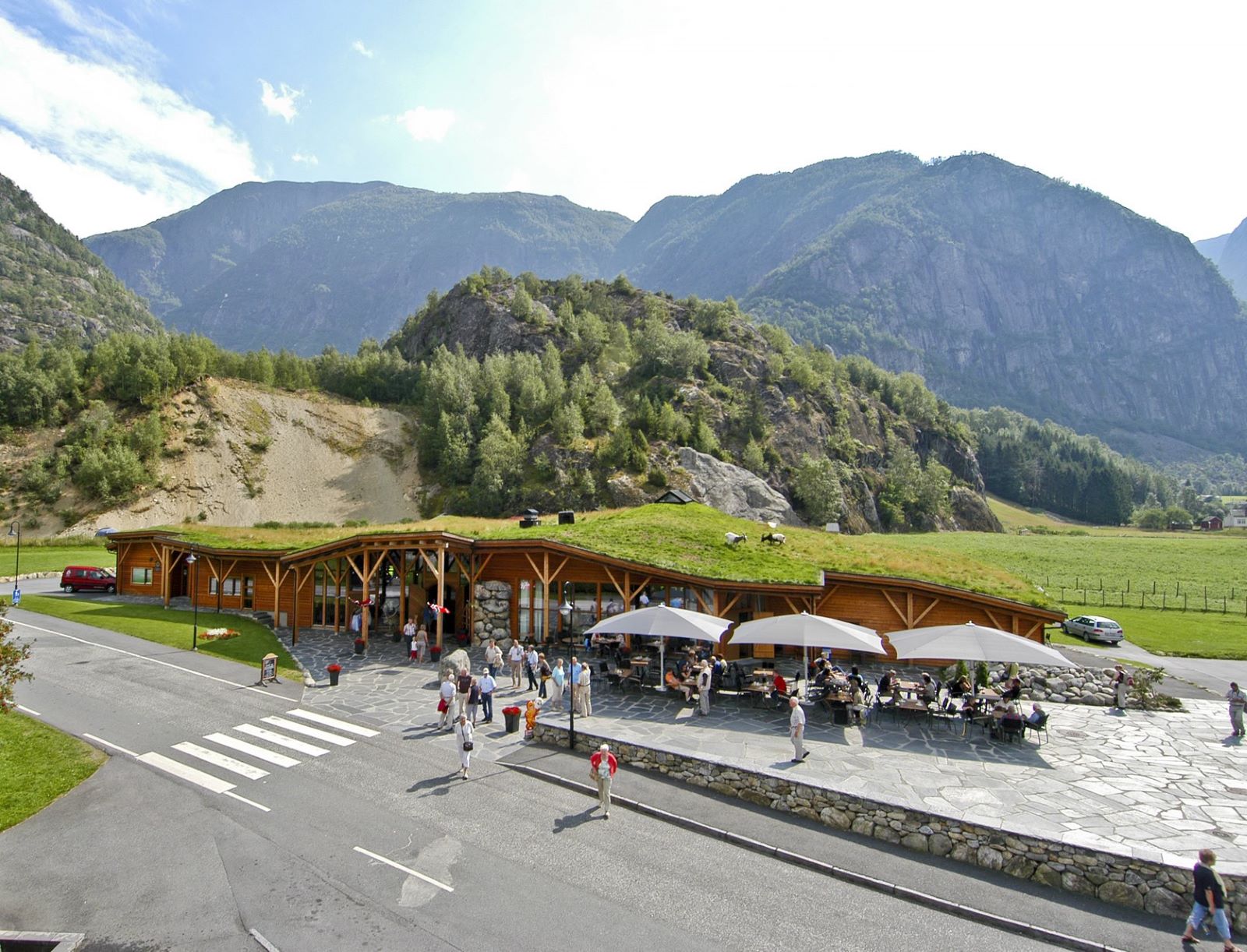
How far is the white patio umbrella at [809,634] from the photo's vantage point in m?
17.2

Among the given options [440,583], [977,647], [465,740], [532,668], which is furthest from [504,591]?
[977,647]

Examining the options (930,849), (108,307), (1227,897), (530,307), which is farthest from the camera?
(108,307)

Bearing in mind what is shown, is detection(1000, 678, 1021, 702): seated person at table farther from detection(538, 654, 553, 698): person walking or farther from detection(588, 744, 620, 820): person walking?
detection(538, 654, 553, 698): person walking

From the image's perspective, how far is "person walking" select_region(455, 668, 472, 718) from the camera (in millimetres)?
17109

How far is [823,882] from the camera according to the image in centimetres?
1069

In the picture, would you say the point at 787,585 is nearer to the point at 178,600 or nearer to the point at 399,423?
the point at 178,600

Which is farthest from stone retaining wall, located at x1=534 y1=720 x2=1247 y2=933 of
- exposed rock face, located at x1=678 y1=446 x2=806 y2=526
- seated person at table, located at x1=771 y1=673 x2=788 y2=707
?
exposed rock face, located at x1=678 y1=446 x2=806 y2=526

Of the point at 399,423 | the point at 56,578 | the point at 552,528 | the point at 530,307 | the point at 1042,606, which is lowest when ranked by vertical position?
the point at 56,578

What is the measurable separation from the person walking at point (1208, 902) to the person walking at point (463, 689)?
14.2 m

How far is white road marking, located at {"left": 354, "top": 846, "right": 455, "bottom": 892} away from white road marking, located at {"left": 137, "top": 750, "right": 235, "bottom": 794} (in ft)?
14.9

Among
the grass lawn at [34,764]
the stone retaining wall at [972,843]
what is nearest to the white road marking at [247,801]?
the grass lawn at [34,764]

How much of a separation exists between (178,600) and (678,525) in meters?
27.5

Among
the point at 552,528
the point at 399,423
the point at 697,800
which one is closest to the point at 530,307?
the point at 399,423

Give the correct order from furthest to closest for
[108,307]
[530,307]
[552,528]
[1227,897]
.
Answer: [108,307]
[530,307]
[552,528]
[1227,897]
